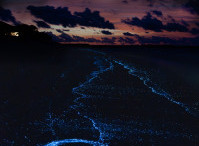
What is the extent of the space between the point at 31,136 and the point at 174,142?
3.03 meters

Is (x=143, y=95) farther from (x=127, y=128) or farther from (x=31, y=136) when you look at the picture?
(x=31, y=136)

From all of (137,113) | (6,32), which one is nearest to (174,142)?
(137,113)

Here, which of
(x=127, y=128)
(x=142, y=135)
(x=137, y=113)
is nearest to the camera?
(x=142, y=135)

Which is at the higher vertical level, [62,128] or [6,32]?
[6,32]

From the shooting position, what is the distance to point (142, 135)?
16.8 feet

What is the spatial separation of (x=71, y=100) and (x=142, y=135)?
338cm

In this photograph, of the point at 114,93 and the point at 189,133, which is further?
the point at 114,93

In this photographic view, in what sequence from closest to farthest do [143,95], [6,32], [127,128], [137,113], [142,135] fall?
[142,135] < [127,128] < [137,113] < [143,95] < [6,32]

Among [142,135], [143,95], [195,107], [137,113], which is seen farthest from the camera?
[143,95]

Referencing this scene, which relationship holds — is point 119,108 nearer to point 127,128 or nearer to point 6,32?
point 127,128

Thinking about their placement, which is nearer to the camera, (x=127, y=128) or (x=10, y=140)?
(x=10, y=140)

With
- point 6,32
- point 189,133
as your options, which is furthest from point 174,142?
point 6,32

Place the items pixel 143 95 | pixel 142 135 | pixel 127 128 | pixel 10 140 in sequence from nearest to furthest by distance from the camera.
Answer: pixel 10 140, pixel 142 135, pixel 127 128, pixel 143 95

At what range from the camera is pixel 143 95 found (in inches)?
353
